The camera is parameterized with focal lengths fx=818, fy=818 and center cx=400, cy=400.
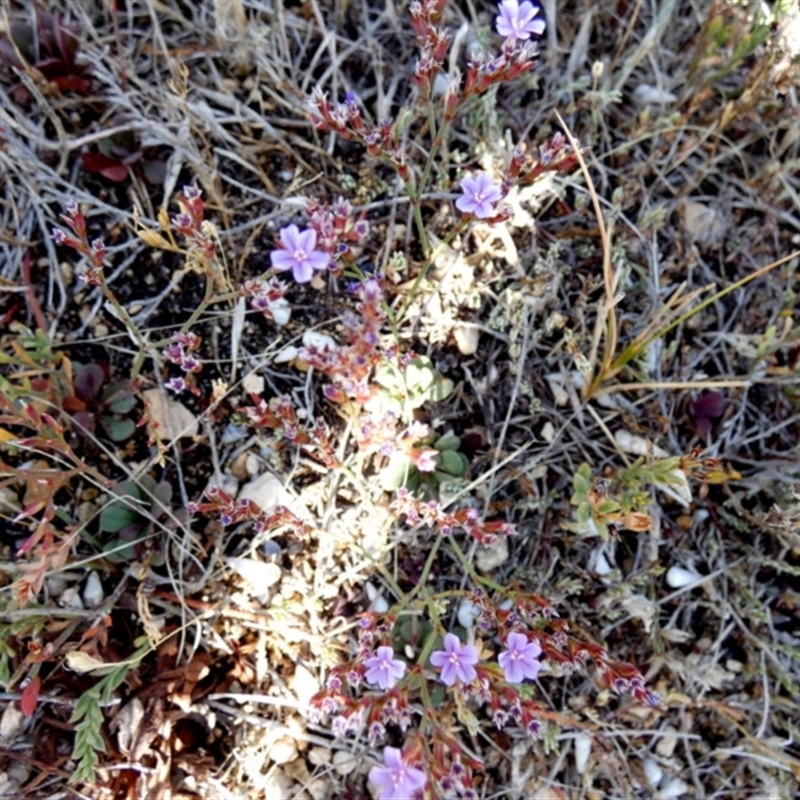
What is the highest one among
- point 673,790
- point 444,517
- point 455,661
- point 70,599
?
point 444,517

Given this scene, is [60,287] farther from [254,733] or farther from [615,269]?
[615,269]

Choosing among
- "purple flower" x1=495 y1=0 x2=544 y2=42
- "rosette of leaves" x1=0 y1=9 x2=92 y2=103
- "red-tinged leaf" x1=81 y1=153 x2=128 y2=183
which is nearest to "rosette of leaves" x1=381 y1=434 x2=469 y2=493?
"purple flower" x1=495 y1=0 x2=544 y2=42

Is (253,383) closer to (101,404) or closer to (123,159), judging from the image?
(101,404)

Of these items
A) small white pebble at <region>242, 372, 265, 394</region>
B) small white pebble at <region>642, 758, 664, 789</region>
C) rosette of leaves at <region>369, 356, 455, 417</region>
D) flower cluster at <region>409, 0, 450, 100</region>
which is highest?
flower cluster at <region>409, 0, 450, 100</region>

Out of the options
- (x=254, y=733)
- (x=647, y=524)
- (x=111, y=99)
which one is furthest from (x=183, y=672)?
(x=111, y=99)

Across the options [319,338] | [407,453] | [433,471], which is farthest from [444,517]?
[319,338]

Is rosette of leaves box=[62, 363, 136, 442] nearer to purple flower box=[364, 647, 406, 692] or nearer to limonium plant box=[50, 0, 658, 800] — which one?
limonium plant box=[50, 0, 658, 800]
